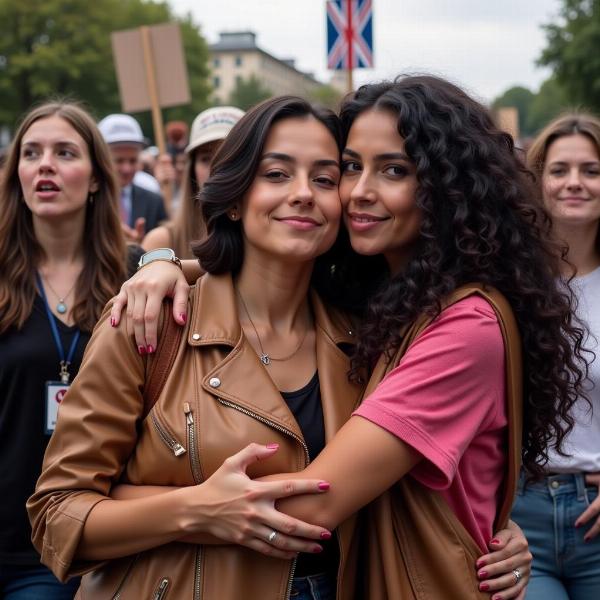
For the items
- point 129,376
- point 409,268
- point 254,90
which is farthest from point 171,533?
point 254,90

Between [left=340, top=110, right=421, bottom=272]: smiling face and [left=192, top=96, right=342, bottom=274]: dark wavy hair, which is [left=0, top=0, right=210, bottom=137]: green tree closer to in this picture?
[left=192, top=96, right=342, bottom=274]: dark wavy hair

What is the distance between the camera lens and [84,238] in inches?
154

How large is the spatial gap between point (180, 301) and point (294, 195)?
493 millimetres

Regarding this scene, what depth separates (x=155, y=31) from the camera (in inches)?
286

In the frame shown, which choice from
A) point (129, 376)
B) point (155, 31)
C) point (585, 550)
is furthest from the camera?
point (155, 31)

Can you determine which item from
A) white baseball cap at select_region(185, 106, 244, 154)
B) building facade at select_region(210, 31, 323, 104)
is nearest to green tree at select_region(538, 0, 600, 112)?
white baseball cap at select_region(185, 106, 244, 154)

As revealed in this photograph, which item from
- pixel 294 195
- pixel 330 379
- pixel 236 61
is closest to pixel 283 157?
pixel 294 195

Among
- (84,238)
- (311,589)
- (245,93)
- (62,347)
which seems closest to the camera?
(311,589)

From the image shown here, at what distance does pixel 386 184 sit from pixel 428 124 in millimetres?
227

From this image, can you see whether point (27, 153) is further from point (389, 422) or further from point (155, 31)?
point (155, 31)

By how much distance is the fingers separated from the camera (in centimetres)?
258

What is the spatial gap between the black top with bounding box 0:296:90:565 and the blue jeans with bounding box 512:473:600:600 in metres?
1.94

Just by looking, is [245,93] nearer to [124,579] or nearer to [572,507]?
[572,507]

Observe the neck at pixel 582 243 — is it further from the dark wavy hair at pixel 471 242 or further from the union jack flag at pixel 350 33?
the union jack flag at pixel 350 33
